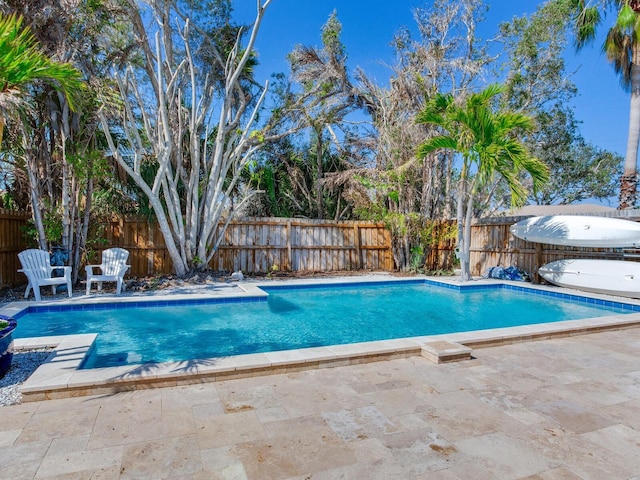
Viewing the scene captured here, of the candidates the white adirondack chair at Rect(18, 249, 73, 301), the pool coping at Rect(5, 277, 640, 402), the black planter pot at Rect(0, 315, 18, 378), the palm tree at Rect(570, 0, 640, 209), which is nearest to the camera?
the pool coping at Rect(5, 277, 640, 402)

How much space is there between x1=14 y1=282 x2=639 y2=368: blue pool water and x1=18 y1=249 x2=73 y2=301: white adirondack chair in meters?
0.57

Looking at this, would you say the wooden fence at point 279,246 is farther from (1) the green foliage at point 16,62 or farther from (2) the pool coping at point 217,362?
(1) the green foliage at point 16,62

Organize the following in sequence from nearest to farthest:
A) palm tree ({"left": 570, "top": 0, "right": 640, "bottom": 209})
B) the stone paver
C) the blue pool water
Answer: the stone paver → the blue pool water → palm tree ({"left": 570, "top": 0, "right": 640, "bottom": 209})

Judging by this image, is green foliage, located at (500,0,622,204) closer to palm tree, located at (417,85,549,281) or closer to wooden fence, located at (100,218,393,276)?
palm tree, located at (417,85,549,281)

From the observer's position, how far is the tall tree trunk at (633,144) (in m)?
9.86

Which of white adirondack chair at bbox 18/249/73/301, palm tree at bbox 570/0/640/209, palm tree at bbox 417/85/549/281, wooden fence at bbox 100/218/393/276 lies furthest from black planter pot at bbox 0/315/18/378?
palm tree at bbox 570/0/640/209

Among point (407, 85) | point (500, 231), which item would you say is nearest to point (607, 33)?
point (407, 85)

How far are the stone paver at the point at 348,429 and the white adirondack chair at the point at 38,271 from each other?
14.6 feet

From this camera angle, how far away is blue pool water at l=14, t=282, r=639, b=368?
4762 millimetres

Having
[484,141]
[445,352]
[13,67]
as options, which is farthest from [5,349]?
[484,141]

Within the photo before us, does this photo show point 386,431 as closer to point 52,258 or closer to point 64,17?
point 52,258

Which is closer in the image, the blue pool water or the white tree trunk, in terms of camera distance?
the blue pool water

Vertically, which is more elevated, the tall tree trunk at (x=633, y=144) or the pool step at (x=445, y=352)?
the tall tree trunk at (x=633, y=144)

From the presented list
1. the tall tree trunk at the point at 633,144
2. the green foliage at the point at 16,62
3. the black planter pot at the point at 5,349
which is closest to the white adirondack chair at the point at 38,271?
the black planter pot at the point at 5,349
